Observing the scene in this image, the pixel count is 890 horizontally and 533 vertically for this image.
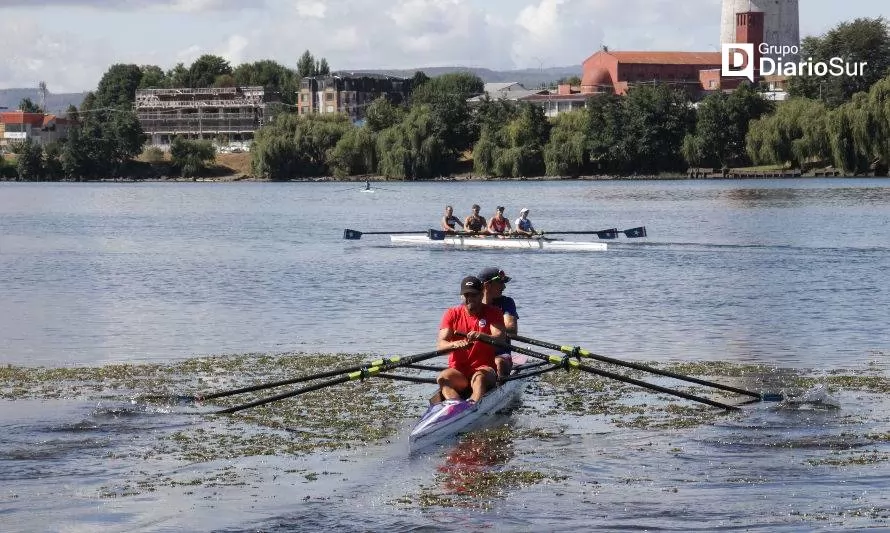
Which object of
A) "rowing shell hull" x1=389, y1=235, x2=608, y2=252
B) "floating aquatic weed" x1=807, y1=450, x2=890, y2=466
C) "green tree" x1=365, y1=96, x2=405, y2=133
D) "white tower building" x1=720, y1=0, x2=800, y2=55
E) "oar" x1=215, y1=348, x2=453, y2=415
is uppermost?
"white tower building" x1=720, y1=0, x2=800, y2=55

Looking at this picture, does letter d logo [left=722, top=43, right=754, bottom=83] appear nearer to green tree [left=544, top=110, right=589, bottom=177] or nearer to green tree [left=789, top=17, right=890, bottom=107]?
green tree [left=789, top=17, right=890, bottom=107]

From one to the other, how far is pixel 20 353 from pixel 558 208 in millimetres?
58388

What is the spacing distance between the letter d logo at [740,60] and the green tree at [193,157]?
63683 mm

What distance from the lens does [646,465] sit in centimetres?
1480

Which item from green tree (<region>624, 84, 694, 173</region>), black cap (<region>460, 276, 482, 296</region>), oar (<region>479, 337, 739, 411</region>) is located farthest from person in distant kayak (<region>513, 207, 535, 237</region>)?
green tree (<region>624, 84, 694, 173</region>)

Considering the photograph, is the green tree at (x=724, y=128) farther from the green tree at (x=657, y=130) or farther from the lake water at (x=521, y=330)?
the lake water at (x=521, y=330)

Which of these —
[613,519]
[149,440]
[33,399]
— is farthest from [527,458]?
[33,399]

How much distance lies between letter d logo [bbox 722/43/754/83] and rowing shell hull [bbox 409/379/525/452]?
14724 centimetres

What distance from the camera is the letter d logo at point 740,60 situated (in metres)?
160

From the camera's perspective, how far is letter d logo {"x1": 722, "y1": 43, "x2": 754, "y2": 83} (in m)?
160

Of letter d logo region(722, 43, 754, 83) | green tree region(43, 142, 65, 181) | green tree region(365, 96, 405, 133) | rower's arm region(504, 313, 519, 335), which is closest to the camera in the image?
rower's arm region(504, 313, 519, 335)

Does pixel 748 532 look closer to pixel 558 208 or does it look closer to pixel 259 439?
pixel 259 439

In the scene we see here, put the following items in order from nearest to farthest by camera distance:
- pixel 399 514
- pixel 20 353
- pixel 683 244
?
pixel 399 514, pixel 20 353, pixel 683 244

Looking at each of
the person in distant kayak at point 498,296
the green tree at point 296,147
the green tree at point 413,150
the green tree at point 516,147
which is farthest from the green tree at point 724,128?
the person in distant kayak at point 498,296
